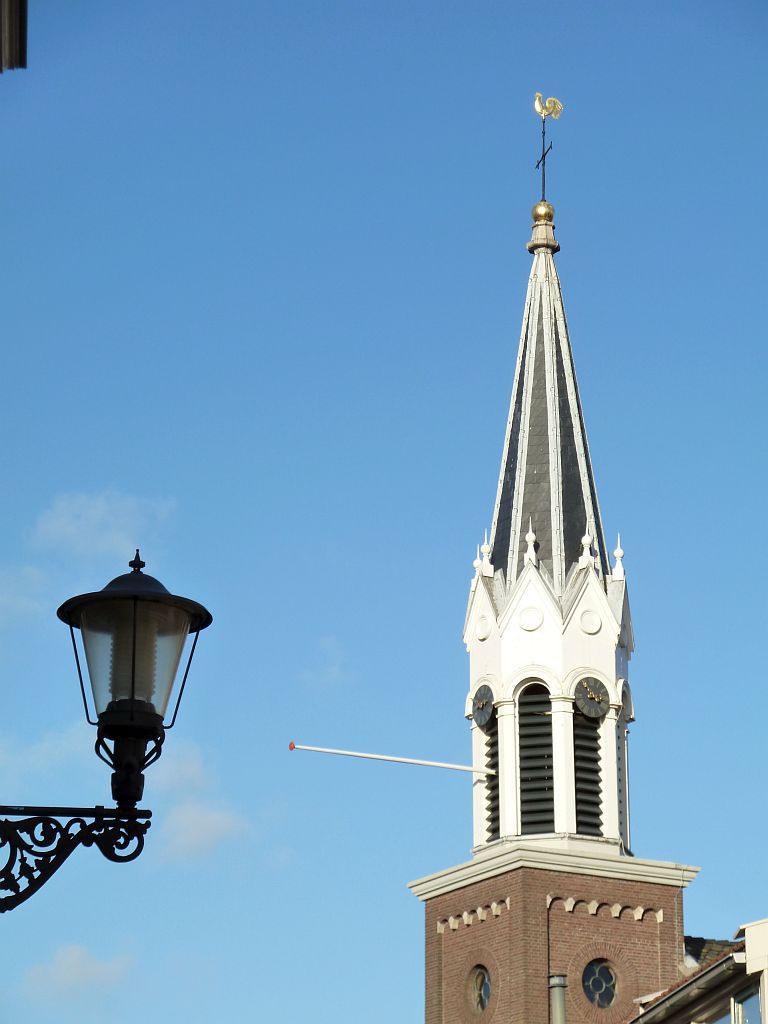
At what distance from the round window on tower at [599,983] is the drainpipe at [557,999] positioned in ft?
3.05

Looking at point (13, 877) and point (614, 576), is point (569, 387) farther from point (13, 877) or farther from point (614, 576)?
point (13, 877)

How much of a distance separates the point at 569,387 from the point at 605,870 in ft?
39.6

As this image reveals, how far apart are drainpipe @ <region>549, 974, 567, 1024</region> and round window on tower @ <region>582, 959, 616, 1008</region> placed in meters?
0.93

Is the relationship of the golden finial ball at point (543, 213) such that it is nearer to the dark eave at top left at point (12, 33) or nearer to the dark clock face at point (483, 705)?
the dark clock face at point (483, 705)

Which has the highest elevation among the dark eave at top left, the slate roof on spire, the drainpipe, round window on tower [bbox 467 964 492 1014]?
the slate roof on spire

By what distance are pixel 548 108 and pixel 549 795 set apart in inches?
783

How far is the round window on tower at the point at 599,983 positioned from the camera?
43.3 m

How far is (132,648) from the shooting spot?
1188cm

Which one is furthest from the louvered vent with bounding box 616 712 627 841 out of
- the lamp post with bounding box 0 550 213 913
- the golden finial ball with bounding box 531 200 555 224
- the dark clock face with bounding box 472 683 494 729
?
the lamp post with bounding box 0 550 213 913

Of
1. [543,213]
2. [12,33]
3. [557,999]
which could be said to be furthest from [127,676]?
[543,213]

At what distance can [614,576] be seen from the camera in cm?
4738

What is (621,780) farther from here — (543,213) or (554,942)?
(543,213)

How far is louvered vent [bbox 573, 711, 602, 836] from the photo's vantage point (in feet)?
146

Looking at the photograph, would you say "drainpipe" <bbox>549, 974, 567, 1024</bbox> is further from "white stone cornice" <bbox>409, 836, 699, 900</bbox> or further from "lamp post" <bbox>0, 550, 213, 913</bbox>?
"lamp post" <bbox>0, 550, 213, 913</bbox>
